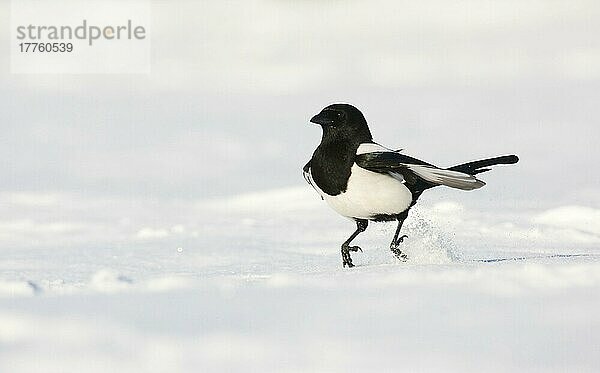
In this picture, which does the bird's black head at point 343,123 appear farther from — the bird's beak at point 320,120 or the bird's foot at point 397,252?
the bird's foot at point 397,252

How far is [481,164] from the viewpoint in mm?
7035

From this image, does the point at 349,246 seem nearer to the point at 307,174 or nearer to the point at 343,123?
the point at 307,174

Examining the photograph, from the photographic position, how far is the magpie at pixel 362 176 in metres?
Result: 6.41

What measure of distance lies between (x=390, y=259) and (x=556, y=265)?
4.68 ft

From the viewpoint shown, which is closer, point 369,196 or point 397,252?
point 369,196

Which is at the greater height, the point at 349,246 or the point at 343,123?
the point at 343,123

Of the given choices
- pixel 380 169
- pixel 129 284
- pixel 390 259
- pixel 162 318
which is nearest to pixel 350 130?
pixel 380 169

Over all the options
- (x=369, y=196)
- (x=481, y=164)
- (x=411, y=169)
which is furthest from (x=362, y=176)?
(x=481, y=164)

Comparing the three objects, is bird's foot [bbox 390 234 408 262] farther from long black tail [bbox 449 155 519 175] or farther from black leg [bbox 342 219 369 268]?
long black tail [bbox 449 155 519 175]

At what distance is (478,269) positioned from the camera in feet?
17.8

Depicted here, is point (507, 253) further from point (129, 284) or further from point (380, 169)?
point (129, 284)

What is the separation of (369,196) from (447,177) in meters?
0.52

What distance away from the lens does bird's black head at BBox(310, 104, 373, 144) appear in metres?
6.63

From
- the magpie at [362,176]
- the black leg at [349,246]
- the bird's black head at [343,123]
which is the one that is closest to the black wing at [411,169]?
the magpie at [362,176]
